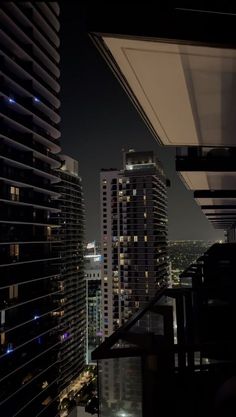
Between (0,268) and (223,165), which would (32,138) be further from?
(223,165)

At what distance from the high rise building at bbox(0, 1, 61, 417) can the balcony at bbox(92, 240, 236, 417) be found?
19.6m

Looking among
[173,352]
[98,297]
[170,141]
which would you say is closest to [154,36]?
[173,352]

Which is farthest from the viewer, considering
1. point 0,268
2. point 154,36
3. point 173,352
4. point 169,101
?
point 0,268

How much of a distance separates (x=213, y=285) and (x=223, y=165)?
6.88 feet

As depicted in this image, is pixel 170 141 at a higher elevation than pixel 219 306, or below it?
higher

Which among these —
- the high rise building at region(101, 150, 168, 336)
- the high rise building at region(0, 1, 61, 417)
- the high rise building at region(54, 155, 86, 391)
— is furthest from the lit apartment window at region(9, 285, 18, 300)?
the high rise building at region(101, 150, 168, 336)

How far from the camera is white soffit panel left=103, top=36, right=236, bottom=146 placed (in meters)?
1.90

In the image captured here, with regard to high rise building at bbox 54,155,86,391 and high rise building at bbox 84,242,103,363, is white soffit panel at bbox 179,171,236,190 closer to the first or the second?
high rise building at bbox 54,155,86,391

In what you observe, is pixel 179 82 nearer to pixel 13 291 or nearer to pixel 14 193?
pixel 13 291

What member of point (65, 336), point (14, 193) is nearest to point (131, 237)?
point (65, 336)

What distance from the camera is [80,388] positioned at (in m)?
54.4

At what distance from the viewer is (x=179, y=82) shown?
95.1 inches

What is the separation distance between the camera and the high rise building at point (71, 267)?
57.8 m

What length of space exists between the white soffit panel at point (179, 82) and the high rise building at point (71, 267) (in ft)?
175
